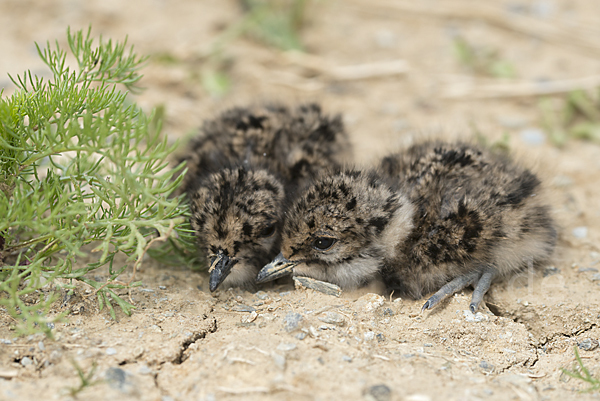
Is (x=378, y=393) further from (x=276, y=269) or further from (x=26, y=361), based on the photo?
(x=26, y=361)

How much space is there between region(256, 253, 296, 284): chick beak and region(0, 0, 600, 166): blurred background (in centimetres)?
164

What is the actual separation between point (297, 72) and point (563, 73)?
2556 mm

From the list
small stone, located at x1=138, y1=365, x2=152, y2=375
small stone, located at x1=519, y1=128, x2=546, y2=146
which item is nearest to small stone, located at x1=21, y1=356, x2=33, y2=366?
small stone, located at x1=138, y1=365, x2=152, y2=375

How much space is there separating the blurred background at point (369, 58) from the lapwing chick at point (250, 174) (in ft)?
2.40

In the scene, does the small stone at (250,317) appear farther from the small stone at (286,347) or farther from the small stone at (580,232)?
the small stone at (580,232)

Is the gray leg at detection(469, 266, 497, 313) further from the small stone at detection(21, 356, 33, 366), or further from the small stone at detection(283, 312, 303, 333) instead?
the small stone at detection(21, 356, 33, 366)

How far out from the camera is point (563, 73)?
5.43m

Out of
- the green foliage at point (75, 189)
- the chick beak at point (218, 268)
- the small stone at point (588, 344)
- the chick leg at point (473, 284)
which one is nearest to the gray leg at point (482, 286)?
the chick leg at point (473, 284)

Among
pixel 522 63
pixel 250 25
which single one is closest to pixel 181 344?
pixel 250 25

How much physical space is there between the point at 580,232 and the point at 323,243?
188 cm

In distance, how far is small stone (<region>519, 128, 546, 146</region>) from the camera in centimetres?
479

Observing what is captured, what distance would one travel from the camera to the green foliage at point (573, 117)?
15.7 ft

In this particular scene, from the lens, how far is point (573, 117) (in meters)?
5.02

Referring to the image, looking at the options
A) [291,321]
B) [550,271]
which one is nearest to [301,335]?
[291,321]
